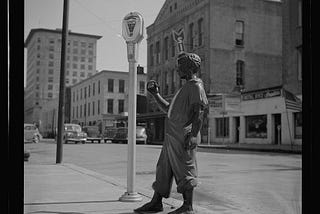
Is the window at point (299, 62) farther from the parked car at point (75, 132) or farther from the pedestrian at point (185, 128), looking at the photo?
the parked car at point (75, 132)

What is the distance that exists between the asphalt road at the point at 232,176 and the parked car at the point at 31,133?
58mm

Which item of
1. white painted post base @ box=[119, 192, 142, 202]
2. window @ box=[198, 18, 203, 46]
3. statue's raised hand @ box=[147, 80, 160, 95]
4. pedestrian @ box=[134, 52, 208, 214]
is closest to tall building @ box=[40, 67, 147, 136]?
statue's raised hand @ box=[147, 80, 160, 95]

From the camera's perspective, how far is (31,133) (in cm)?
236

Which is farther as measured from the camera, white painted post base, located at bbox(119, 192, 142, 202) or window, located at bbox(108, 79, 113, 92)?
white painted post base, located at bbox(119, 192, 142, 202)

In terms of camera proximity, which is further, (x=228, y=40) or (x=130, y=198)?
(x=130, y=198)

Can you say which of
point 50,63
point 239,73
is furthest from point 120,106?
point 239,73

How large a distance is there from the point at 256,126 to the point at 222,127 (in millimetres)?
254

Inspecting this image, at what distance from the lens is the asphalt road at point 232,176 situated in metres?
2.72

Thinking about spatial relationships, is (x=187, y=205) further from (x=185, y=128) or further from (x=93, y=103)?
(x=93, y=103)

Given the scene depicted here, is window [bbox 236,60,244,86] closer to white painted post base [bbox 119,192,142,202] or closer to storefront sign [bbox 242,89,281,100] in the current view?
storefront sign [bbox 242,89,281,100]

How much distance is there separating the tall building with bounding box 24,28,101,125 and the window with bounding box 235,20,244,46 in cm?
97

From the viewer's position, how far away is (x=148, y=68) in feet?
11.3

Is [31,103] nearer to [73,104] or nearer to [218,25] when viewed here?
[73,104]

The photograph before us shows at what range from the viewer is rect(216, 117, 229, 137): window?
306 cm
